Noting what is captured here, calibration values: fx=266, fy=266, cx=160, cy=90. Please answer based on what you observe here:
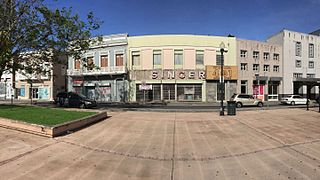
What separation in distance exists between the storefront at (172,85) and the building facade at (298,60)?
16.4 metres

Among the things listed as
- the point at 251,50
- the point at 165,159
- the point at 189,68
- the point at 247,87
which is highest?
the point at 251,50

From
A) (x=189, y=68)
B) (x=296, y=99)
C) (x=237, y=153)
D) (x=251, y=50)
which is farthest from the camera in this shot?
(x=251, y=50)

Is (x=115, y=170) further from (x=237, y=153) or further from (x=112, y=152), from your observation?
(x=237, y=153)

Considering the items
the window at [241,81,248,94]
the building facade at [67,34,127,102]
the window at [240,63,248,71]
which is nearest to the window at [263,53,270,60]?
the window at [240,63,248,71]

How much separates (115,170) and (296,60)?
47687 mm

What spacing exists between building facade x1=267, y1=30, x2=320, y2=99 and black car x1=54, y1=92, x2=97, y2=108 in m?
33.9

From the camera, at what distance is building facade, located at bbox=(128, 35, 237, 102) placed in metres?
39.0

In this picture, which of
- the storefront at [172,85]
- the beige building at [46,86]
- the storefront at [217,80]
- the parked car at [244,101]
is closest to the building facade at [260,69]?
the storefront at [217,80]

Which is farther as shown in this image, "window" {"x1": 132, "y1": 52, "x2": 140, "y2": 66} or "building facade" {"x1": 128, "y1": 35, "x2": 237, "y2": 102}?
"window" {"x1": 132, "y1": 52, "x2": 140, "y2": 66}

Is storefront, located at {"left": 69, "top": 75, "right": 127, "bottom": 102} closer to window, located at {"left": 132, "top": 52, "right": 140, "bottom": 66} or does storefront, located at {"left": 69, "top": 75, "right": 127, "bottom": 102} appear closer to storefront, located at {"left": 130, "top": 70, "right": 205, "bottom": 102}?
window, located at {"left": 132, "top": 52, "right": 140, "bottom": 66}

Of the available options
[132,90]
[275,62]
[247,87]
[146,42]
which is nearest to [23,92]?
[132,90]

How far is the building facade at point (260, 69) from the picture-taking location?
41.5 m

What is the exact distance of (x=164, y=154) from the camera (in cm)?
822

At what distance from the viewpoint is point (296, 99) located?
110 feet
